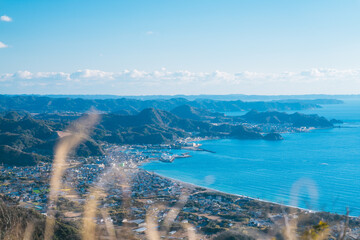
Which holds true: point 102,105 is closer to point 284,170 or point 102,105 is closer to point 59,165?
point 59,165

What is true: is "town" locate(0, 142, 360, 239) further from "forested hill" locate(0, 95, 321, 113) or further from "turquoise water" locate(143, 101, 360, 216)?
"forested hill" locate(0, 95, 321, 113)

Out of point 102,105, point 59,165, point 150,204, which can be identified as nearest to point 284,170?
point 150,204

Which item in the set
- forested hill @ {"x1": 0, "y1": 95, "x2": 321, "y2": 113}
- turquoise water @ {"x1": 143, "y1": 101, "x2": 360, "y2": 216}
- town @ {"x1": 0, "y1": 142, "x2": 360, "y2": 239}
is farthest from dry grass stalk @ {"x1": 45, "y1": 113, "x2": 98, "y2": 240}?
forested hill @ {"x1": 0, "y1": 95, "x2": 321, "y2": 113}

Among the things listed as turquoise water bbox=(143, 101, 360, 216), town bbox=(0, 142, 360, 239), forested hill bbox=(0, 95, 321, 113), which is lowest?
turquoise water bbox=(143, 101, 360, 216)

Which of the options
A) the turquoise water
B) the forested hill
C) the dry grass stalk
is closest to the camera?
the dry grass stalk

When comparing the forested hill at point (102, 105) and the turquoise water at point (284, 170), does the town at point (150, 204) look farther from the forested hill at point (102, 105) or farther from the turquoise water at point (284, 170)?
the forested hill at point (102, 105)

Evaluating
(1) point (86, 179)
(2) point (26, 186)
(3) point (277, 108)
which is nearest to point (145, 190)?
(1) point (86, 179)

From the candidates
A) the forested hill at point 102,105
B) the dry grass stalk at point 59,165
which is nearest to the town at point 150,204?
the dry grass stalk at point 59,165

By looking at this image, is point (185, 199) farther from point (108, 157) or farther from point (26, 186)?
point (108, 157)
